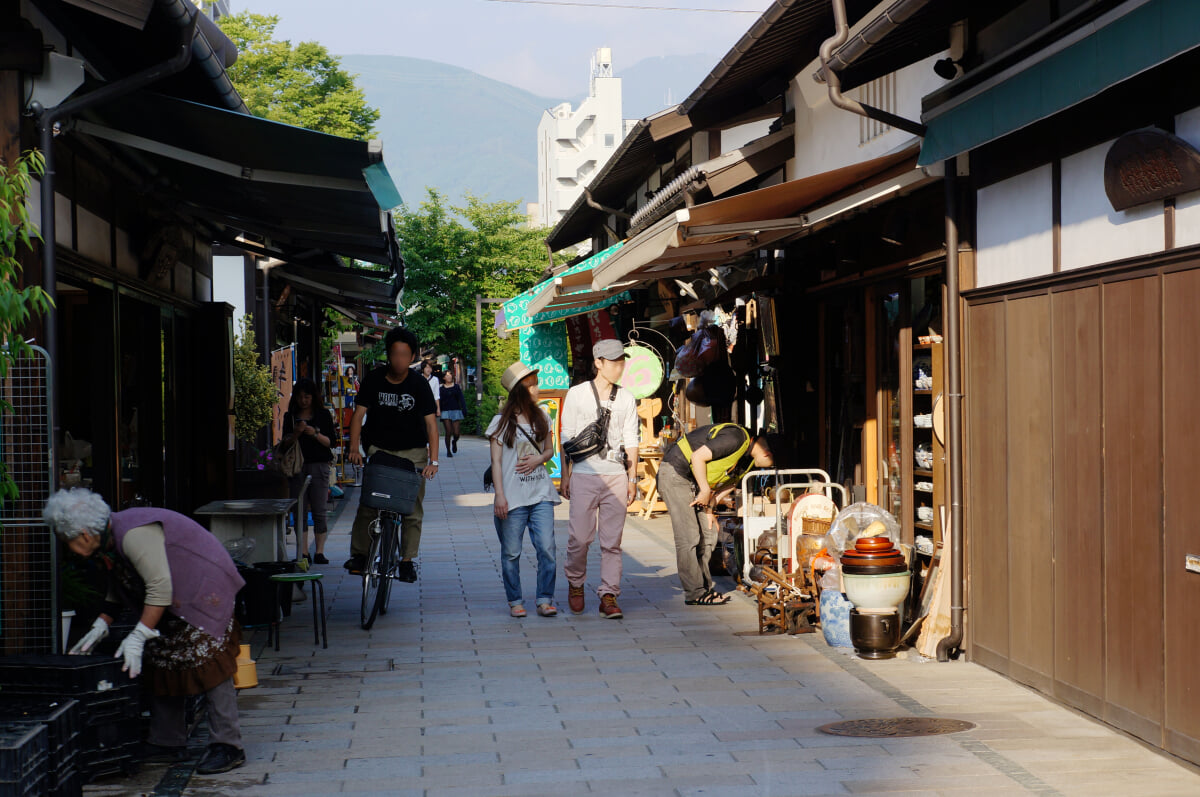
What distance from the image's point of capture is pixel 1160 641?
222 inches

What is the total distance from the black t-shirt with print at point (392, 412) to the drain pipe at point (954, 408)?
437 centimetres

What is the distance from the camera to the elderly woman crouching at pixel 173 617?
17.9ft

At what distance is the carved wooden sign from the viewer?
5.36 meters

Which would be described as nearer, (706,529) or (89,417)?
(89,417)

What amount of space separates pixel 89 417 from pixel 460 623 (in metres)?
3.31

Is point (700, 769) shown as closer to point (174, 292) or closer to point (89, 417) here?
point (89, 417)

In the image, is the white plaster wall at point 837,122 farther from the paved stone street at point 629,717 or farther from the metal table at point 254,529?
the metal table at point 254,529

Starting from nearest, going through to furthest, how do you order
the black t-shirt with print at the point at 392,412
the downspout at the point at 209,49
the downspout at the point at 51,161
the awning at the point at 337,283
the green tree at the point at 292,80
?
the downspout at the point at 51,161, the downspout at the point at 209,49, the black t-shirt with print at the point at 392,412, the awning at the point at 337,283, the green tree at the point at 292,80

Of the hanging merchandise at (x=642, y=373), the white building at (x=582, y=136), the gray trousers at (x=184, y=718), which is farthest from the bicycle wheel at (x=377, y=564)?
the white building at (x=582, y=136)

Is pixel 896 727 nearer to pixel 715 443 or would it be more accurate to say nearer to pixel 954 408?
pixel 954 408

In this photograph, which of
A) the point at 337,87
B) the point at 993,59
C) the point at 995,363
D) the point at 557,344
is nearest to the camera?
the point at 993,59

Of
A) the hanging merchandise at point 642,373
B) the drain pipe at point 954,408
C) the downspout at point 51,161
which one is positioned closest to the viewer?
the downspout at point 51,161

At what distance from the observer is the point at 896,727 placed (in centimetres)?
637

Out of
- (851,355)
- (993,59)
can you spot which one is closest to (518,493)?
(851,355)
